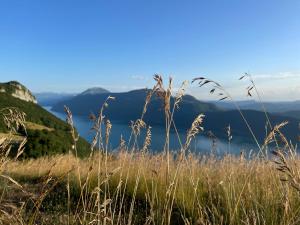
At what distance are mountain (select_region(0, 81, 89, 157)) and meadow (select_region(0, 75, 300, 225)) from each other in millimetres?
345

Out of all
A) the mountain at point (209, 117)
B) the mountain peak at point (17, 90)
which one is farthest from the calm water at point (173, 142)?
the mountain peak at point (17, 90)

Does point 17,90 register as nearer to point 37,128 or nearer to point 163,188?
point 37,128

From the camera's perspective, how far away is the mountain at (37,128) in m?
15.0

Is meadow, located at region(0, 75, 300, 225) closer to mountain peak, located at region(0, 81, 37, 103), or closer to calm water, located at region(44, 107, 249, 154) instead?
calm water, located at region(44, 107, 249, 154)

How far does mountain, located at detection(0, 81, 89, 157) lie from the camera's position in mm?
14962

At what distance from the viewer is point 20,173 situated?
7531mm

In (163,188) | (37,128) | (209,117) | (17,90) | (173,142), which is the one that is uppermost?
(17,90)

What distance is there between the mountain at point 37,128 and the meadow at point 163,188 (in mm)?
345

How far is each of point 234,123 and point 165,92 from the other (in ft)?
392

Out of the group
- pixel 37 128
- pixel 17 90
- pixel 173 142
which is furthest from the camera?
pixel 17 90

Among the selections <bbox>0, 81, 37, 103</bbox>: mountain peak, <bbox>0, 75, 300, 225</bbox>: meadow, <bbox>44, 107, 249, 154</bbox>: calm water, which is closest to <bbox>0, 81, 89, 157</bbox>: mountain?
<bbox>0, 81, 37, 103</bbox>: mountain peak

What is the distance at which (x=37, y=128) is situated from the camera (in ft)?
138

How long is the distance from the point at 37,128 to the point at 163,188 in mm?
39883

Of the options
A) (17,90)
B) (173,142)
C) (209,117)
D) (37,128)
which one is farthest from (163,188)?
(209,117)
